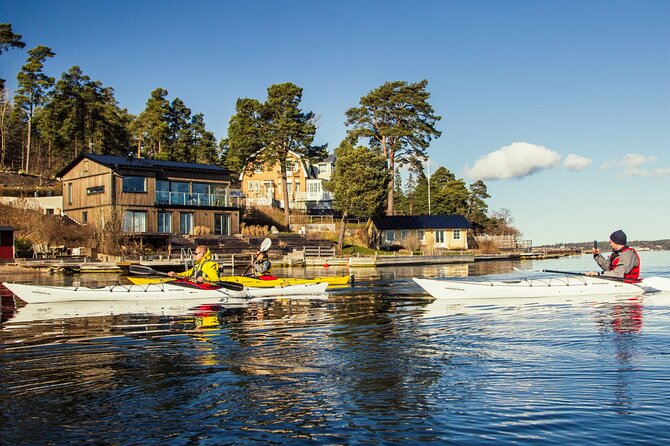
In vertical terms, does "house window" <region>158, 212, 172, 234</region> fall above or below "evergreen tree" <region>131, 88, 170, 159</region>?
below

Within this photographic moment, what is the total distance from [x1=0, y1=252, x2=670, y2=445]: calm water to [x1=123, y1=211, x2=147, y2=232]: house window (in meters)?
33.2

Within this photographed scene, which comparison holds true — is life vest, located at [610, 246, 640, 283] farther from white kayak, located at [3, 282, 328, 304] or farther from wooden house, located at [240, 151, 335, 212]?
wooden house, located at [240, 151, 335, 212]

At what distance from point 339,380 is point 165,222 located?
43.5 m

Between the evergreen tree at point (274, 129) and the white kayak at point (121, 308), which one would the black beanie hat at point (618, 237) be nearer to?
the white kayak at point (121, 308)

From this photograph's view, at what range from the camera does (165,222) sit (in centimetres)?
5112

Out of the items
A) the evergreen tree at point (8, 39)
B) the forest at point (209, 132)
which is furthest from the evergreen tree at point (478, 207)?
the evergreen tree at point (8, 39)

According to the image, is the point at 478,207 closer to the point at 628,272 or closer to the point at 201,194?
the point at 201,194

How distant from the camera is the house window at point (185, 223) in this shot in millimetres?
52156

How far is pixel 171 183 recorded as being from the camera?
52562 millimetres

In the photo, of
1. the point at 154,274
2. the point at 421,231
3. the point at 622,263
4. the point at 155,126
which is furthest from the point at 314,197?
the point at 622,263

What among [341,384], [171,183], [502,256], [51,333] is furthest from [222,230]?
[341,384]

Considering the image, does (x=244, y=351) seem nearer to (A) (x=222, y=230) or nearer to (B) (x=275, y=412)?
(B) (x=275, y=412)

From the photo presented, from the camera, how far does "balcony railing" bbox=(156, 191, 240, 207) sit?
51219 millimetres

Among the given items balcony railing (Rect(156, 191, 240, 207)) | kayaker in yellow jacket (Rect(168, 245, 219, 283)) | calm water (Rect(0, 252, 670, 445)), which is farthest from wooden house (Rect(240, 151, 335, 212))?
calm water (Rect(0, 252, 670, 445))
